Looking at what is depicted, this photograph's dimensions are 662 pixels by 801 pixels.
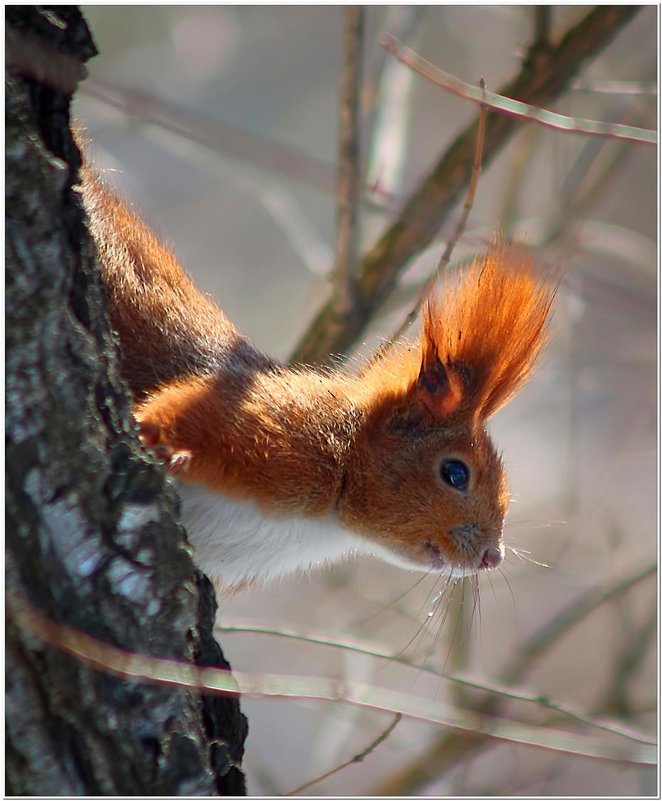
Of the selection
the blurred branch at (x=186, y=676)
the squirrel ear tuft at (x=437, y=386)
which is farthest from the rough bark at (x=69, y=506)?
the squirrel ear tuft at (x=437, y=386)

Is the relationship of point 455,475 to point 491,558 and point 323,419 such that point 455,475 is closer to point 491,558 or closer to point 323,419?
point 491,558

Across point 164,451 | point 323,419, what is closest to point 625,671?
point 323,419

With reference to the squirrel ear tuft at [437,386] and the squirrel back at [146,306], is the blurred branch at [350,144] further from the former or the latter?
the squirrel back at [146,306]

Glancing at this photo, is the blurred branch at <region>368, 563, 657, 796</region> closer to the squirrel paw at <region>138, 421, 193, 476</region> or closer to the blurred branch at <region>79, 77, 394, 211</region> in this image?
the squirrel paw at <region>138, 421, 193, 476</region>

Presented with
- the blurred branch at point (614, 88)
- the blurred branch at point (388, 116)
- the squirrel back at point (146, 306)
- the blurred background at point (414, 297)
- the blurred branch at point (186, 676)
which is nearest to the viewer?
A: the blurred branch at point (186, 676)

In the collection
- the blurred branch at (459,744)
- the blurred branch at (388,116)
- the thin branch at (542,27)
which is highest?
the blurred branch at (388,116)

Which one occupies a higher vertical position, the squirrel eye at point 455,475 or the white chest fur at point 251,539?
the squirrel eye at point 455,475

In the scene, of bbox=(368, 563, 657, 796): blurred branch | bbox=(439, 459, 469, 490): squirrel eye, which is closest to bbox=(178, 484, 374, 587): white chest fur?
bbox=(439, 459, 469, 490): squirrel eye

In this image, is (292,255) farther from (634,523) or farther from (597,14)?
(597,14)
